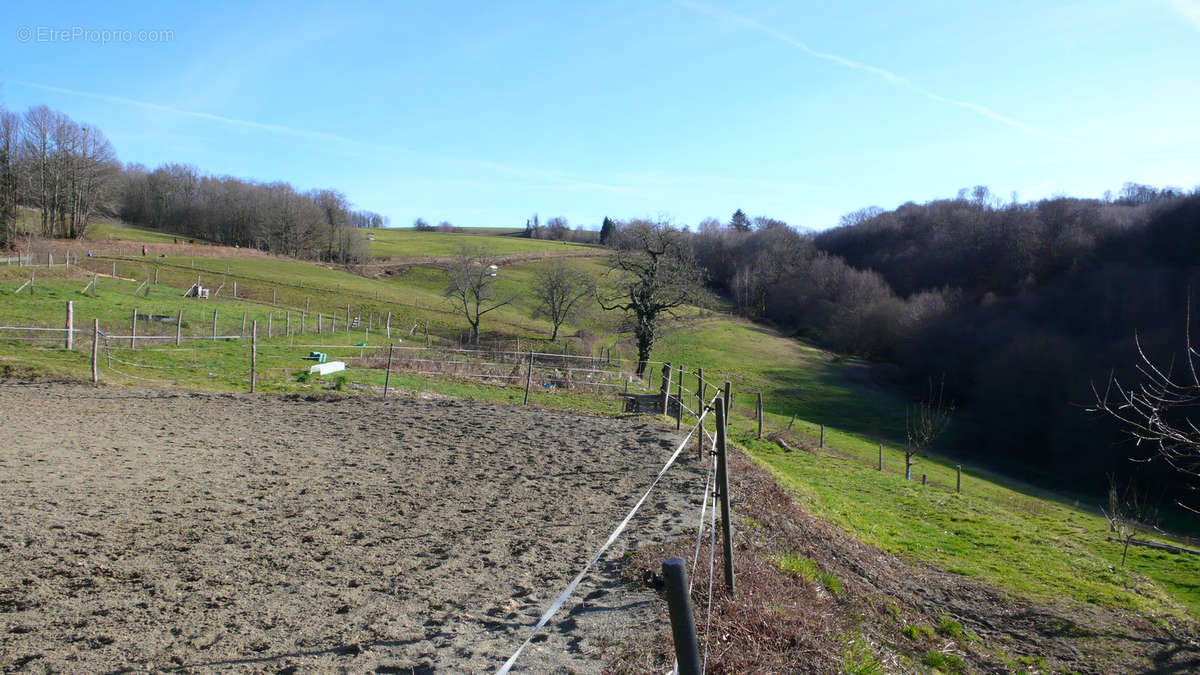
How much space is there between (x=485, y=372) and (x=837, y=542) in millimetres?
17869

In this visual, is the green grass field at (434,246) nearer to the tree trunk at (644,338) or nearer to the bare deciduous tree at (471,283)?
the bare deciduous tree at (471,283)

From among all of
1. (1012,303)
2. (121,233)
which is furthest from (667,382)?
(121,233)

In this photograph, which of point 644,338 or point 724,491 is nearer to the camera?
point 724,491

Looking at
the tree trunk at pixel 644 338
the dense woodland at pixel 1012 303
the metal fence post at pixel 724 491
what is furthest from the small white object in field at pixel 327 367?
the dense woodland at pixel 1012 303

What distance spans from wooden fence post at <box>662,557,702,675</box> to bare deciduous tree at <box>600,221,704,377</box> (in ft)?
115

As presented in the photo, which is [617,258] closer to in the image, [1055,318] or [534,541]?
Result: [534,541]

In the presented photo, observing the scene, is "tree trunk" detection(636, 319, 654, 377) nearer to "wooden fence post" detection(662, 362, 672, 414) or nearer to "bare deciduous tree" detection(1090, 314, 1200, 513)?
"wooden fence post" detection(662, 362, 672, 414)

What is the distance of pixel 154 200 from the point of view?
3196 inches

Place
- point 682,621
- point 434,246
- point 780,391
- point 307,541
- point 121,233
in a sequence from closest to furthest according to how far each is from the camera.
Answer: point 682,621 < point 307,541 < point 780,391 < point 121,233 < point 434,246

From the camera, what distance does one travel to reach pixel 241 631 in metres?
4.82

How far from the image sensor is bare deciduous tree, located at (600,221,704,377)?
3797 centimetres

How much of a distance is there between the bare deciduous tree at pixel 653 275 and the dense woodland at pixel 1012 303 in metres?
9.91

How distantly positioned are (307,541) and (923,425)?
103 feet

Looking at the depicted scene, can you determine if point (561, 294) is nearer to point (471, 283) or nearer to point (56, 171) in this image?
point (471, 283)
